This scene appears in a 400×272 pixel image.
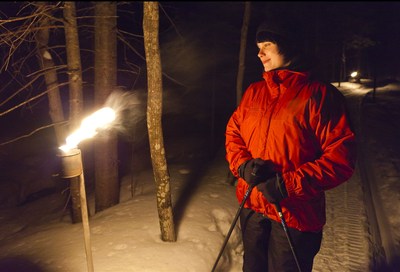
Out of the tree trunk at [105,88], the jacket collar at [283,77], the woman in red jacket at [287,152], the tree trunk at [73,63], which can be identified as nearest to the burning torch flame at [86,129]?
the woman in red jacket at [287,152]

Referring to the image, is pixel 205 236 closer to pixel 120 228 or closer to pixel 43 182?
pixel 120 228

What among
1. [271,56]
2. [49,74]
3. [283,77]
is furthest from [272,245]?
[49,74]

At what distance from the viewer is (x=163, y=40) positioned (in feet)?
57.3

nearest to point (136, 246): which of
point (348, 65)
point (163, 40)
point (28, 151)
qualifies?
point (28, 151)

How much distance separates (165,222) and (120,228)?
3.03ft

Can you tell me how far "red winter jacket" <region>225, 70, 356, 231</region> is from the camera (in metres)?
2.51

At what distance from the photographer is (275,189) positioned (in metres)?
2.60

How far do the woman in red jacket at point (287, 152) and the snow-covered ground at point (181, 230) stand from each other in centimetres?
139

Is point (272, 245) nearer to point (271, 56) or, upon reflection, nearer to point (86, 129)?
point (271, 56)

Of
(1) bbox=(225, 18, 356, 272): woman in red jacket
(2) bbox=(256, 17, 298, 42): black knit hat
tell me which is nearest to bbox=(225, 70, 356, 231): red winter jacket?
(1) bbox=(225, 18, 356, 272): woman in red jacket

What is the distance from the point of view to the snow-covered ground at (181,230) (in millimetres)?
4059

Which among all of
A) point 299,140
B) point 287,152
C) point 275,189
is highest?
point 299,140

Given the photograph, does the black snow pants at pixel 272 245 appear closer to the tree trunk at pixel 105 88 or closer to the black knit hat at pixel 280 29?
the black knit hat at pixel 280 29

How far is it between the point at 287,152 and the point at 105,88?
4307 millimetres
